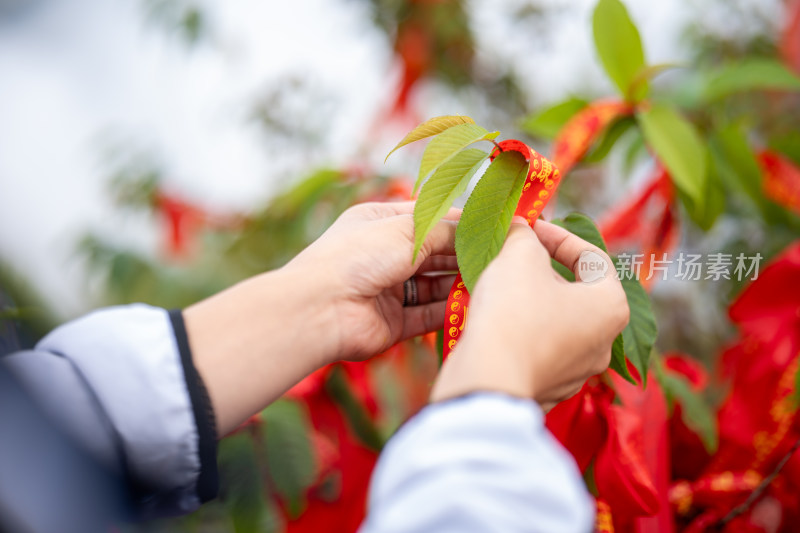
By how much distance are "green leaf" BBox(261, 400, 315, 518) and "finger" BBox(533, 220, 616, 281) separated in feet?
1.17

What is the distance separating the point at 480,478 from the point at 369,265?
17cm

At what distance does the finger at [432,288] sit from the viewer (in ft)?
1.33

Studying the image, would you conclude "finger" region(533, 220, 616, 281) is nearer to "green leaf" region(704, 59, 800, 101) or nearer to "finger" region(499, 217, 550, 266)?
"finger" region(499, 217, 550, 266)

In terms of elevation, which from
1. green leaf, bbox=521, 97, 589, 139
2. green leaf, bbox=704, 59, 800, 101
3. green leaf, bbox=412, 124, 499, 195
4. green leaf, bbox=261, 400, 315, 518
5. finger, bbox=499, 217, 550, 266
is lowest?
green leaf, bbox=261, 400, 315, 518

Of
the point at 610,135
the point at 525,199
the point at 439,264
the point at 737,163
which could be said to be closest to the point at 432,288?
the point at 439,264

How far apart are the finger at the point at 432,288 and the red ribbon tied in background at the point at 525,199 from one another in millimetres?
95

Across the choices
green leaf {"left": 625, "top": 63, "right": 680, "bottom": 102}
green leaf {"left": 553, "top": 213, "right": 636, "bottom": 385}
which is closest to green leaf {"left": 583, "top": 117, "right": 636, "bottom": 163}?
green leaf {"left": 625, "top": 63, "right": 680, "bottom": 102}

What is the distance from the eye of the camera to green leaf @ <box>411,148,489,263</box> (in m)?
0.28

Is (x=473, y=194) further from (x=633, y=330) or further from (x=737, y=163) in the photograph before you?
(x=737, y=163)

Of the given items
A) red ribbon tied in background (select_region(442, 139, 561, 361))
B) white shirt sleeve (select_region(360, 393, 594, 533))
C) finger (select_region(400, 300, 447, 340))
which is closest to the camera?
white shirt sleeve (select_region(360, 393, 594, 533))

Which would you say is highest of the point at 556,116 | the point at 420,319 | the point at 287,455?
the point at 556,116

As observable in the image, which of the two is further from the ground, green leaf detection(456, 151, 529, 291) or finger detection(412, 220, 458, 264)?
green leaf detection(456, 151, 529, 291)

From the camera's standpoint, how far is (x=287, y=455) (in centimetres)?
57

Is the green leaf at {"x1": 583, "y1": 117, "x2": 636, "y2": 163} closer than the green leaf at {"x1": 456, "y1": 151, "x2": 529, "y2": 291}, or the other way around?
the green leaf at {"x1": 456, "y1": 151, "x2": 529, "y2": 291}
